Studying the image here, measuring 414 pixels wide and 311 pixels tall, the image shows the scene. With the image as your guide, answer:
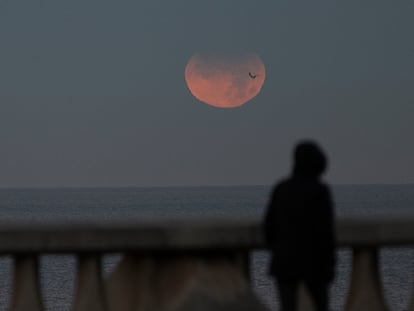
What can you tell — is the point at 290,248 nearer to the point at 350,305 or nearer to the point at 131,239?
the point at 350,305

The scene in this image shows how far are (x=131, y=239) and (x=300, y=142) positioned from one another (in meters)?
1.14

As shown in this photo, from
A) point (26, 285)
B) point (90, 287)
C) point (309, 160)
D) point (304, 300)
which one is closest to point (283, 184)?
point (309, 160)

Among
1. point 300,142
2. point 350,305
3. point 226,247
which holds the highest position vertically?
point 300,142

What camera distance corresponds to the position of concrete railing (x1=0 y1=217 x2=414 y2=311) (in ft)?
19.6

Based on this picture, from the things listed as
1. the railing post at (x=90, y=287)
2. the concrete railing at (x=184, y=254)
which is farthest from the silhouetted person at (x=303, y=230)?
the railing post at (x=90, y=287)

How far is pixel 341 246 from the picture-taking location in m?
6.04

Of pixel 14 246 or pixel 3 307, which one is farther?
pixel 3 307

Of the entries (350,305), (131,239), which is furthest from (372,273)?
(131,239)

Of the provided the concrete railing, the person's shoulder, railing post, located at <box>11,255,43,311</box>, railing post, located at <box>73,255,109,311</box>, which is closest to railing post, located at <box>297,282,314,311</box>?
the concrete railing

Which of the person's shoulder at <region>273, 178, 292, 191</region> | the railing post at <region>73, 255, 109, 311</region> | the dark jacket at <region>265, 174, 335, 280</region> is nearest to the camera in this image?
the dark jacket at <region>265, 174, 335, 280</region>

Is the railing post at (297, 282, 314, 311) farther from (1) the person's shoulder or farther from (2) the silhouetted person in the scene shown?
(1) the person's shoulder

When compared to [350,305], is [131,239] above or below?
above

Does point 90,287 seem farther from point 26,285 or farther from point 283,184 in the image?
point 283,184

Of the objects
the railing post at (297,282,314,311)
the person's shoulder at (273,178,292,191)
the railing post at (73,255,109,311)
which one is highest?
the person's shoulder at (273,178,292,191)
